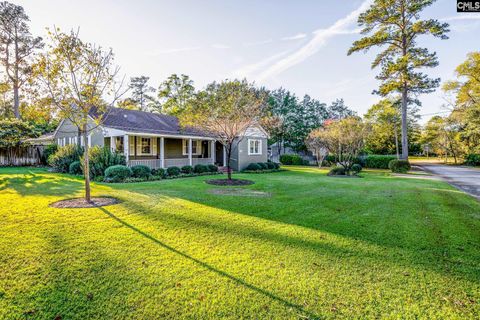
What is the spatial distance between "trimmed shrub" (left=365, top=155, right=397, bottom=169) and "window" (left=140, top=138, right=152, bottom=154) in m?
22.1

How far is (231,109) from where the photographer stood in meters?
11.5

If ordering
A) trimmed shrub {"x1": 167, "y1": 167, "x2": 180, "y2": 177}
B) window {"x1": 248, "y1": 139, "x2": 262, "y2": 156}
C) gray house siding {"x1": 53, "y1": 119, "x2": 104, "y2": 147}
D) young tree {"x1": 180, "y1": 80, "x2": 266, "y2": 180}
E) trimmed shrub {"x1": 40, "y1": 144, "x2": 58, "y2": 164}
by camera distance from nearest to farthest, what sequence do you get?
young tree {"x1": 180, "y1": 80, "x2": 266, "y2": 180} → trimmed shrub {"x1": 167, "y1": 167, "x2": 180, "y2": 177} → gray house siding {"x1": 53, "y1": 119, "x2": 104, "y2": 147} → trimmed shrub {"x1": 40, "y1": 144, "x2": 58, "y2": 164} → window {"x1": 248, "y1": 139, "x2": 262, "y2": 156}

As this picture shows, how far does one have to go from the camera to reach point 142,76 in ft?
134

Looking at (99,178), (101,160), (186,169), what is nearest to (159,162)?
(186,169)

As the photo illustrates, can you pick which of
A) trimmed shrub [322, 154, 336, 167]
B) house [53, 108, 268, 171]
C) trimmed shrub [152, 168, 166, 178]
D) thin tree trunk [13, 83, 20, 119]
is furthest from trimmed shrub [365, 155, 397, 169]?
thin tree trunk [13, 83, 20, 119]

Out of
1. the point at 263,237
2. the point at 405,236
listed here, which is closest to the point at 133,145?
the point at 263,237

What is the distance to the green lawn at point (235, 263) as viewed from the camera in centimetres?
255

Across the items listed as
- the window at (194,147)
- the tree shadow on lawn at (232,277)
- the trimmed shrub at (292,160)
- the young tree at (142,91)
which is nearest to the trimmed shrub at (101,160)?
the window at (194,147)

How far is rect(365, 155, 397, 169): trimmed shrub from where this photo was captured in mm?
25141

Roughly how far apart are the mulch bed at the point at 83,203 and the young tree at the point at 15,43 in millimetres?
27245

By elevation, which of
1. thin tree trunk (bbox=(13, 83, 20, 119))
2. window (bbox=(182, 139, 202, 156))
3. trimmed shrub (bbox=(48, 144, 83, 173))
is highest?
thin tree trunk (bbox=(13, 83, 20, 119))

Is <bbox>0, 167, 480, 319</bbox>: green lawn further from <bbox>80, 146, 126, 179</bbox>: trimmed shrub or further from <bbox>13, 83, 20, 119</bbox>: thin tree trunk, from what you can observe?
<bbox>13, 83, 20, 119</bbox>: thin tree trunk

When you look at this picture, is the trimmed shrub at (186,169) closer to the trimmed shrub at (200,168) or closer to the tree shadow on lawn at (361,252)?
the trimmed shrub at (200,168)

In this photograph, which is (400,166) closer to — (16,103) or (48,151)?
(48,151)
